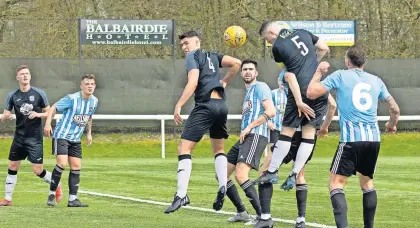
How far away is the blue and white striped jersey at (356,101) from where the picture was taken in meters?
9.53

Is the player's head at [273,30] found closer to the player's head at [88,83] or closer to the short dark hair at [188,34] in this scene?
the short dark hair at [188,34]

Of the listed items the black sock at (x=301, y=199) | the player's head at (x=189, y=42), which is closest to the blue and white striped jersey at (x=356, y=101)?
the black sock at (x=301, y=199)

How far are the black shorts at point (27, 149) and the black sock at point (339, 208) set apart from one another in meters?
6.01

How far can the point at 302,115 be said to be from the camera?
10.9 m

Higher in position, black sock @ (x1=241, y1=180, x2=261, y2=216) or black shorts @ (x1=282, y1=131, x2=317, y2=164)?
black shorts @ (x1=282, y1=131, x2=317, y2=164)

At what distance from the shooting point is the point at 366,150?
375 inches

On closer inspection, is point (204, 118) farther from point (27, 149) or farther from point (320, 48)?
point (27, 149)

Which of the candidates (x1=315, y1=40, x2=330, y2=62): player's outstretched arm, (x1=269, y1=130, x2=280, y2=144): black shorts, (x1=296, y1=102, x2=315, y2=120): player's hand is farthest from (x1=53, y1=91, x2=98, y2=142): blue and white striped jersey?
(x1=296, y1=102, x2=315, y2=120): player's hand

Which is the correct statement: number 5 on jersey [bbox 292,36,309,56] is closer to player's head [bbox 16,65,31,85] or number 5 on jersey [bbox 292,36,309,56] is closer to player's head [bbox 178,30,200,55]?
player's head [bbox 178,30,200,55]

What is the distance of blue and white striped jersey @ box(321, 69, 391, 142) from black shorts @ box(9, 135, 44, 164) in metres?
6.09

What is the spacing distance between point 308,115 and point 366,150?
1391mm

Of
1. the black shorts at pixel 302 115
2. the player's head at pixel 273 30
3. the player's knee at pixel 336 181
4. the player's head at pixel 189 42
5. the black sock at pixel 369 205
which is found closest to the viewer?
the player's knee at pixel 336 181

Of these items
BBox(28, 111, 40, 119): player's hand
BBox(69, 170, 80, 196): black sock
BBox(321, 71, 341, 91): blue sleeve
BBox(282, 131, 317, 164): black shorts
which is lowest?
BBox(69, 170, 80, 196): black sock

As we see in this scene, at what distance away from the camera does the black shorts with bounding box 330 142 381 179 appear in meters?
9.52
